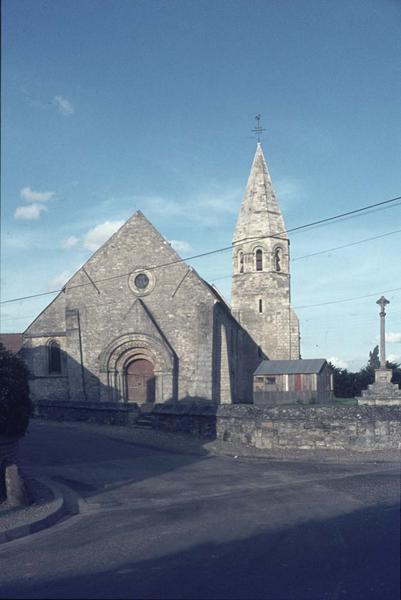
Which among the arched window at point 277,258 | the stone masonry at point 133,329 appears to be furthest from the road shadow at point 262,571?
the arched window at point 277,258

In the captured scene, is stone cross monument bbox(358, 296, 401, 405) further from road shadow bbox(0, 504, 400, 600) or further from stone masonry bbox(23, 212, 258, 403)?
road shadow bbox(0, 504, 400, 600)

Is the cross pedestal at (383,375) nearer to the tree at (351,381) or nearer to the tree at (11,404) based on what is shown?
the tree at (11,404)

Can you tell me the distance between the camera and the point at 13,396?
43.1ft

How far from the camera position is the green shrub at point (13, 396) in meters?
13.0

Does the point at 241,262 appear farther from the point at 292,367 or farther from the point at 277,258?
the point at 292,367

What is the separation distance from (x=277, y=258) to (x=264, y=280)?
1735mm

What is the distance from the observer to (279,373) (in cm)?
3191

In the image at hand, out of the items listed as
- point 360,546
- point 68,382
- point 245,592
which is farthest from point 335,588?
point 68,382

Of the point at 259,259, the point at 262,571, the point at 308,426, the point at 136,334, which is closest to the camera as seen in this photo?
the point at 262,571

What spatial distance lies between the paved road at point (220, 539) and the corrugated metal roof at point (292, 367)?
640 inches

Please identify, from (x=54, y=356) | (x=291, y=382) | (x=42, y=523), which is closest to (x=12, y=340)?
(x=54, y=356)

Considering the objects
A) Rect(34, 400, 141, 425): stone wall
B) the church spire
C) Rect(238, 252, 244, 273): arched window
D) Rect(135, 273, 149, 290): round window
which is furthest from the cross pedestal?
Rect(238, 252, 244, 273): arched window

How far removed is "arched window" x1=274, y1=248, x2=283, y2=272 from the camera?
37978 mm

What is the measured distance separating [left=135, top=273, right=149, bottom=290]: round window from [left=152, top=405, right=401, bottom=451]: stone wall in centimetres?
1260
